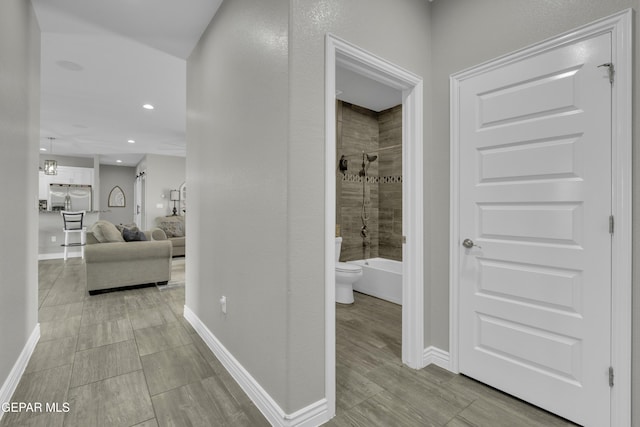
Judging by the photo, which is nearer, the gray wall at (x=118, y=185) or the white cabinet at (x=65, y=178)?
the white cabinet at (x=65, y=178)

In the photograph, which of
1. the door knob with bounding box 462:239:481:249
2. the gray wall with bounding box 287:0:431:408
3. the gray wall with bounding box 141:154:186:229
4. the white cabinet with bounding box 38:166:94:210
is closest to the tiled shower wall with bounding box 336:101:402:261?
the door knob with bounding box 462:239:481:249

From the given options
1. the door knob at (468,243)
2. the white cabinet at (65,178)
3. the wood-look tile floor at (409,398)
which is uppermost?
the white cabinet at (65,178)

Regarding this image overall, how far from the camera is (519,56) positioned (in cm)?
180

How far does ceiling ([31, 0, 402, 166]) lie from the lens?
96.0 inches

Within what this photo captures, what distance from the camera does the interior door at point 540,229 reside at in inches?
60.6

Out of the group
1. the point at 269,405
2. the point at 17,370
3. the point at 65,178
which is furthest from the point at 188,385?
the point at 65,178

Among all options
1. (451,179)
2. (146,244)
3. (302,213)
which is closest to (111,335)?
(146,244)

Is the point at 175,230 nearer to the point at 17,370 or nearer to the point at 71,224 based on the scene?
the point at 71,224

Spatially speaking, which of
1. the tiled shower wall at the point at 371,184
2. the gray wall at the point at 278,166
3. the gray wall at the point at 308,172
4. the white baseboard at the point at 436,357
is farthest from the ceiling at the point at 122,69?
the white baseboard at the point at 436,357

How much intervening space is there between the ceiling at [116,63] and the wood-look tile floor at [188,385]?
A: 108 inches

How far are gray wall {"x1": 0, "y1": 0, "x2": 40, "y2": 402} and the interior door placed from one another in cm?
287

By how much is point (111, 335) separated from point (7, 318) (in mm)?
995

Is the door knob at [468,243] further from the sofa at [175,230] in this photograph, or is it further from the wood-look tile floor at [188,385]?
the sofa at [175,230]

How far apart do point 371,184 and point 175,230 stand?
527cm
